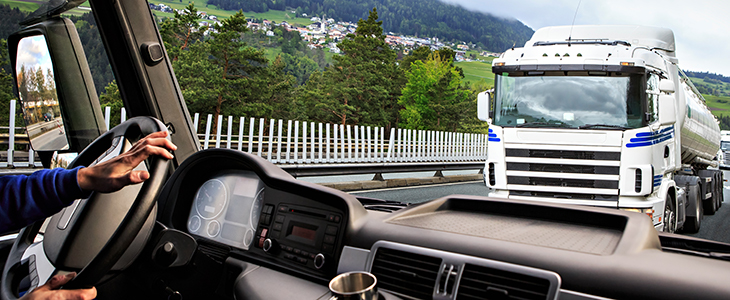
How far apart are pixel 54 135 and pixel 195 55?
3736cm

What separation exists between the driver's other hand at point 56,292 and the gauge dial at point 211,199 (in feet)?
3.32

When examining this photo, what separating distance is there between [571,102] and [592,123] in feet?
1.44

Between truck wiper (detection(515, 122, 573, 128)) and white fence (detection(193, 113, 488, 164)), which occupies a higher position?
truck wiper (detection(515, 122, 573, 128))

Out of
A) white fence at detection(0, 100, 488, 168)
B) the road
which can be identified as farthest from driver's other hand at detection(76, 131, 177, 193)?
white fence at detection(0, 100, 488, 168)

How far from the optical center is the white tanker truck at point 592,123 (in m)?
6.76

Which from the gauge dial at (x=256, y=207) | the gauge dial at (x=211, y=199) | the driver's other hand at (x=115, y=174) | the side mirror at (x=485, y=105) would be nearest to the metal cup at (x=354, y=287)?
the driver's other hand at (x=115, y=174)

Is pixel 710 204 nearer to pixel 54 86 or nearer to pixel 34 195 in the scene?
pixel 54 86

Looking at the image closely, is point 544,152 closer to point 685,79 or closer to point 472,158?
point 685,79

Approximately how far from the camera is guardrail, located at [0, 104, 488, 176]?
38.5 ft

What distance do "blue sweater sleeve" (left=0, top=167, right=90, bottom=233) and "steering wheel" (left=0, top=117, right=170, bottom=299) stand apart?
215 mm

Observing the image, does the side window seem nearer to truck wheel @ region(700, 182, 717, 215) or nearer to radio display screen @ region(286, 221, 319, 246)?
truck wheel @ region(700, 182, 717, 215)

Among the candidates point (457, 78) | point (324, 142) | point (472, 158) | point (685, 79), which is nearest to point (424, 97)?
point (457, 78)

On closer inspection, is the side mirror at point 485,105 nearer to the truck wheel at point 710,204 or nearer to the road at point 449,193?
the road at point 449,193

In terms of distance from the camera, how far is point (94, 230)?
2072mm
